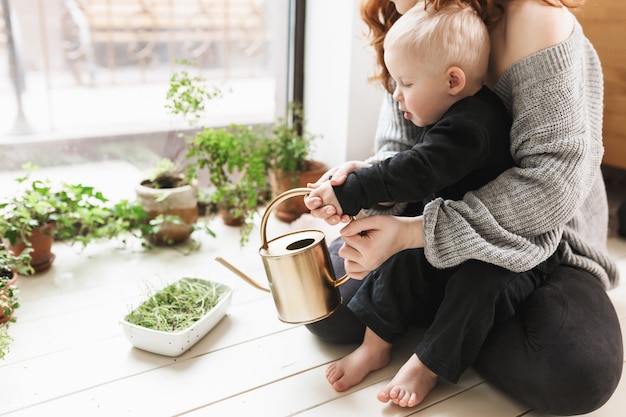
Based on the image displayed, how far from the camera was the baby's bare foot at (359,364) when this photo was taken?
1298 millimetres

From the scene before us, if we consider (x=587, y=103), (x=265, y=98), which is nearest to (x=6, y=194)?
(x=265, y=98)

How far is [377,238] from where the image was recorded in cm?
121

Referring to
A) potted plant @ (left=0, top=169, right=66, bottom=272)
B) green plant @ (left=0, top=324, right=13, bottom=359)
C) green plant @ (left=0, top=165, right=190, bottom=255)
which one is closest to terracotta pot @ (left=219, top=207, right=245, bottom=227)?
green plant @ (left=0, top=165, right=190, bottom=255)

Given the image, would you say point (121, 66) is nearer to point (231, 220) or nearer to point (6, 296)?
point (231, 220)

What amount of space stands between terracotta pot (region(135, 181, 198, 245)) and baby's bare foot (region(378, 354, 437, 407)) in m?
0.88

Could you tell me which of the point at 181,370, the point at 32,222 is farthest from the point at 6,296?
the point at 181,370

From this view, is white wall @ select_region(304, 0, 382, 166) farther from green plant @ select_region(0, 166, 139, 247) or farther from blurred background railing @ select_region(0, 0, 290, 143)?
green plant @ select_region(0, 166, 139, 247)

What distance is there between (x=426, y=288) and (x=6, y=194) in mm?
1278

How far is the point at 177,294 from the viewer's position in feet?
4.92

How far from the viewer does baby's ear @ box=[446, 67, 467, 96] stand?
1.18 metres

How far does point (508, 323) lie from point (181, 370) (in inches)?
26.6

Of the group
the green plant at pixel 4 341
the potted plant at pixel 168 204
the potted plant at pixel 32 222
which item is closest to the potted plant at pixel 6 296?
the green plant at pixel 4 341

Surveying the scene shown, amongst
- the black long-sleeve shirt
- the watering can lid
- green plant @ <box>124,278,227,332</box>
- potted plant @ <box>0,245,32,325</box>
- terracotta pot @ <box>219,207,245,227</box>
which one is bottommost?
terracotta pot @ <box>219,207,245,227</box>

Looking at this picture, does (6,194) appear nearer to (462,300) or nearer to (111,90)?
(111,90)
